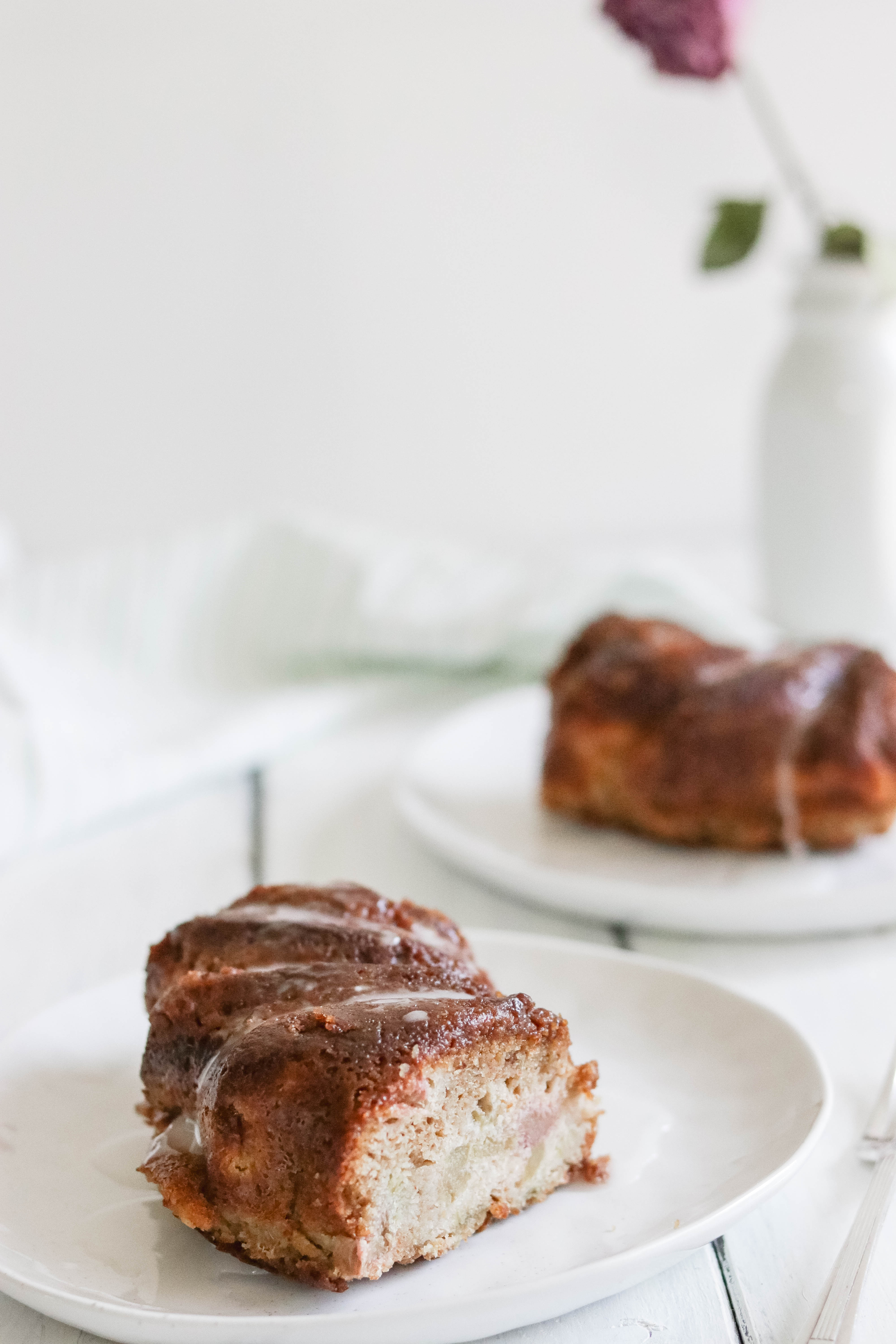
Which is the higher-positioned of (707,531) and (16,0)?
(16,0)

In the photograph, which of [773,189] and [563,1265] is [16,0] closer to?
[773,189]

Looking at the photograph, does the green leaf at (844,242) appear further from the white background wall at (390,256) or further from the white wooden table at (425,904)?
the white background wall at (390,256)

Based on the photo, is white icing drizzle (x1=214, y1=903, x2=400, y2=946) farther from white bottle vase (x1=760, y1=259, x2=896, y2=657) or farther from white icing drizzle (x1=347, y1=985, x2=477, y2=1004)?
white bottle vase (x1=760, y1=259, x2=896, y2=657)

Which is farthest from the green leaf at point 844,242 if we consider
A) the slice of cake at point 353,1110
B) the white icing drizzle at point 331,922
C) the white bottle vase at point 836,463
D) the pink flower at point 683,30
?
the slice of cake at point 353,1110

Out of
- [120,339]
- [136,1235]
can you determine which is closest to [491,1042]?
[136,1235]

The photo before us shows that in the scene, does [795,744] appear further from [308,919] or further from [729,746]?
[308,919]

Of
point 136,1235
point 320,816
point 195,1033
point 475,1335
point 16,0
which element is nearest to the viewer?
point 475,1335
